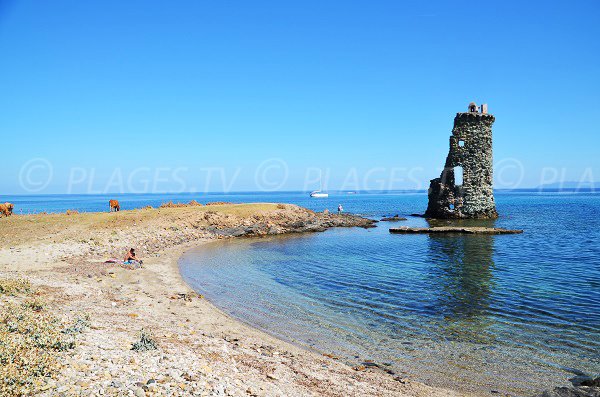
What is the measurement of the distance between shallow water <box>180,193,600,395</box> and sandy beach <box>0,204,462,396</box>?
1.08 meters

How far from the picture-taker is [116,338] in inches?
348

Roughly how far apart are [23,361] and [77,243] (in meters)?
22.1

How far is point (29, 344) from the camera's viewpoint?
7348 mm

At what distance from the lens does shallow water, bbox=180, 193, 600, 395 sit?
9328 millimetres

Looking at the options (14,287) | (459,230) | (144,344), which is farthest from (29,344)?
(459,230)

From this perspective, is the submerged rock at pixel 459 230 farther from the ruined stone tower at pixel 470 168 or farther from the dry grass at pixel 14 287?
the dry grass at pixel 14 287

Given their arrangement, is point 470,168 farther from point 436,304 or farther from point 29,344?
point 29,344

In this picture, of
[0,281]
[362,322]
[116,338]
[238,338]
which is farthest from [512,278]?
[0,281]

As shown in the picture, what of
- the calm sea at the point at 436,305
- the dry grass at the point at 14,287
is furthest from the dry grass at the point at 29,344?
the calm sea at the point at 436,305

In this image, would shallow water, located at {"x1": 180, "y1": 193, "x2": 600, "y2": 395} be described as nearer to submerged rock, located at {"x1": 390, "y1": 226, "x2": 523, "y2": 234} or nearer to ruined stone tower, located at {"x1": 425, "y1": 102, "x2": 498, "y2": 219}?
submerged rock, located at {"x1": 390, "y1": 226, "x2": 523, "y2": 234}

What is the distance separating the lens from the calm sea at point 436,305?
9305mm

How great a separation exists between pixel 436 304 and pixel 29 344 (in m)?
12.5

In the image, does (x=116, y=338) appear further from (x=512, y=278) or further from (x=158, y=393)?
(x=512, y=278)

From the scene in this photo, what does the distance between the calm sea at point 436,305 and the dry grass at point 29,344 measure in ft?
19.1
